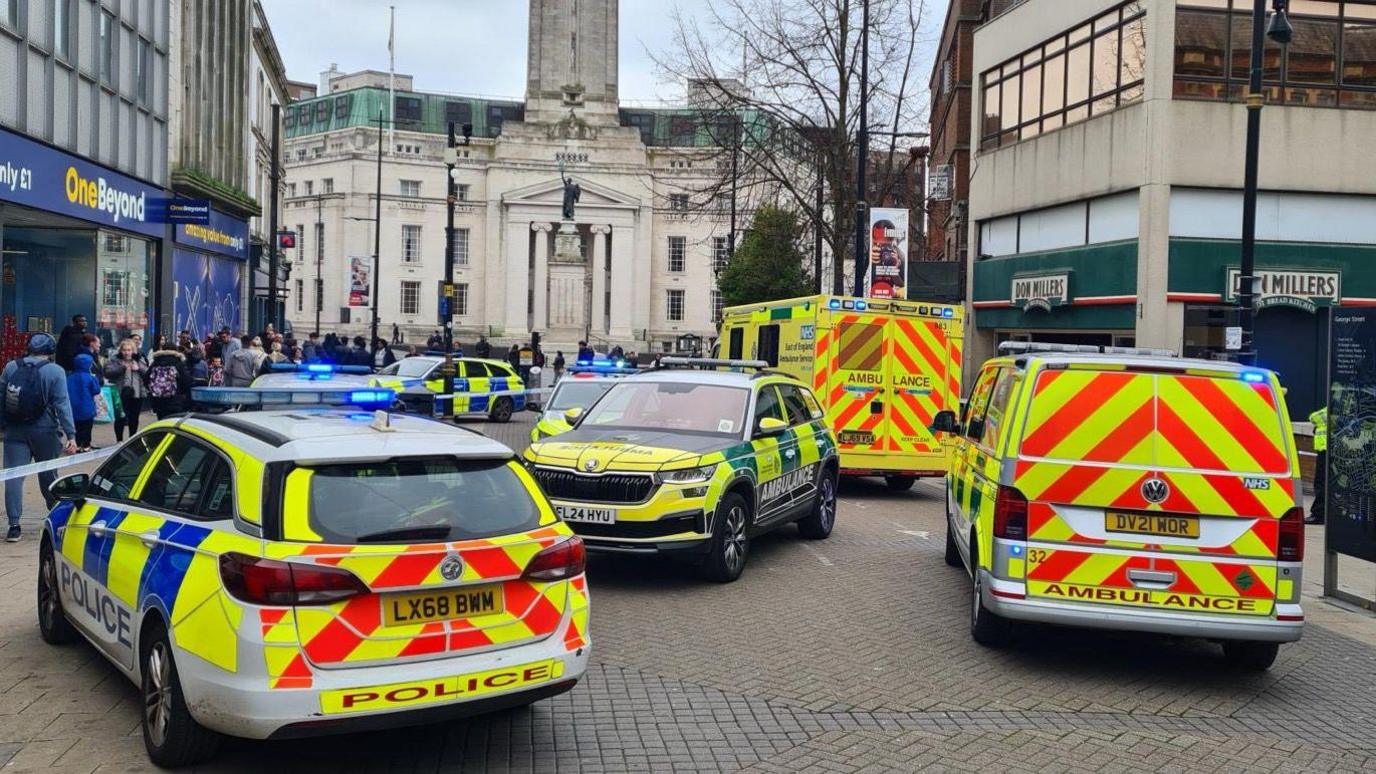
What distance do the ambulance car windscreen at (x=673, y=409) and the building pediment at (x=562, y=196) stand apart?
80311 mm

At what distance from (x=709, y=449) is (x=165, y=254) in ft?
66.2

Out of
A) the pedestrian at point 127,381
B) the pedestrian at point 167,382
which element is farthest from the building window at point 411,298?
the pedestrian at point 167,382

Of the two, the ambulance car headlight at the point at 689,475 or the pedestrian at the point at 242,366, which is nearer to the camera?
the ambulance car headlight at the point at 689,475

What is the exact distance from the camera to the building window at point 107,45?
73.1ft

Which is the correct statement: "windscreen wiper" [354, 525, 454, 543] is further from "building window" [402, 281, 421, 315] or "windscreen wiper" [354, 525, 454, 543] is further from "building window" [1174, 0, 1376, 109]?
"building window" [402, 281, 421, 315]

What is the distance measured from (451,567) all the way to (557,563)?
1.92 feet

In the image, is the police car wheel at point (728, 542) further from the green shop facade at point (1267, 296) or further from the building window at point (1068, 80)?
the building window at point (1068, 80)

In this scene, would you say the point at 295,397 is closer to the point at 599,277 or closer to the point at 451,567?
the point at 451,567

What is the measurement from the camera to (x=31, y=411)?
10852 mm

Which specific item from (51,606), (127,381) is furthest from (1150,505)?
(127,381)

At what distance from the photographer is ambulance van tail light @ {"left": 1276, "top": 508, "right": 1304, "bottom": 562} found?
7254 millimetres

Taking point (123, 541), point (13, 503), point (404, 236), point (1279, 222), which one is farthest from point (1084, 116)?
point (404, 236)

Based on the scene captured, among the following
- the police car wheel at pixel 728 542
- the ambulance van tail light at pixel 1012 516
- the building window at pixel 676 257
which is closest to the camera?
the ambulance van tail light at pixel 1012 516

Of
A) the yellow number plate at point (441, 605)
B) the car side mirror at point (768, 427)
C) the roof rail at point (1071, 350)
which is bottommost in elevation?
the yellow number plate at point (441, 605)
